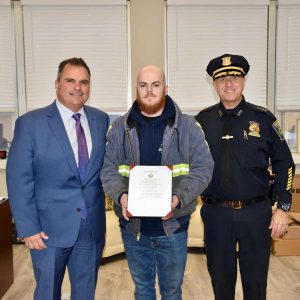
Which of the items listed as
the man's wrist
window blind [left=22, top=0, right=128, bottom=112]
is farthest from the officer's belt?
window blind [left=22, top=0, right=128, bottom=112]

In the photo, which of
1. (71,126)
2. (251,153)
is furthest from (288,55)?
(71,126)

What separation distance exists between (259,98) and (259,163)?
245 cm

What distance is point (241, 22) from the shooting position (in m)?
4.17

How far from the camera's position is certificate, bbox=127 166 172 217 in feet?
5.71

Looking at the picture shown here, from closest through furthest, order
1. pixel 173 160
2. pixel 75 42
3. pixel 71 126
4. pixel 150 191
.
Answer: pixel 150 191
pixel 173 160
pixel 71 126
pixel 75 42

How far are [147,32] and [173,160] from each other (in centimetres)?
272

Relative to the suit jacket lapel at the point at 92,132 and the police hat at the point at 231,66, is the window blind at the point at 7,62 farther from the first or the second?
the police hat at the point at 231,66

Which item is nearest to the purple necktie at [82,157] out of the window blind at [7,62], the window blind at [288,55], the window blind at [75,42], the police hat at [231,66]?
the police hat at [231,66]

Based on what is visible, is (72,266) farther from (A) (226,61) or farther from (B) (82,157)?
(A) (226,61)

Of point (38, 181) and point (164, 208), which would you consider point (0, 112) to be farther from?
point (164, 208)

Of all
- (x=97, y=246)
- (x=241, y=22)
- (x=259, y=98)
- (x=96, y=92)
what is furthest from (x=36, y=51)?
(x=97, y=246)

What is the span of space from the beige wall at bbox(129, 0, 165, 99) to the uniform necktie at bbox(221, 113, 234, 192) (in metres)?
2.34

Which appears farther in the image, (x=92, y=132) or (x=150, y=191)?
(x=92, y=132)

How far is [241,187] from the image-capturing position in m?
2.03
